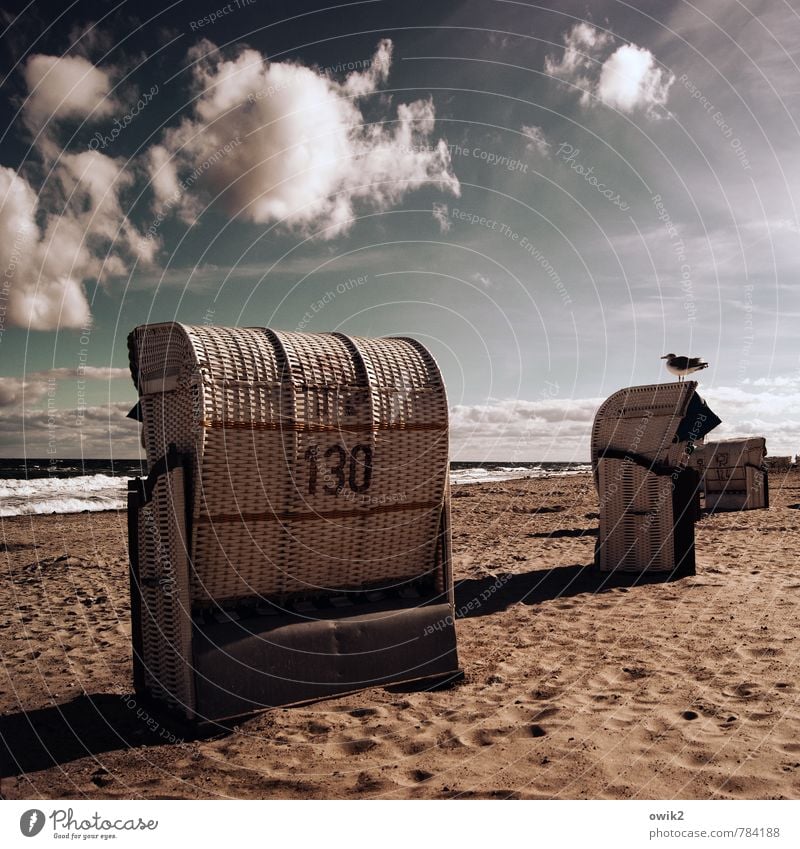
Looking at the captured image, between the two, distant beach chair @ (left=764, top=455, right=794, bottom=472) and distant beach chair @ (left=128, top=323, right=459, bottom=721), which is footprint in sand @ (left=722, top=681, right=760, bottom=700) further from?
distant beach chair @ (left=764, top=455, right=794, bottom=472)

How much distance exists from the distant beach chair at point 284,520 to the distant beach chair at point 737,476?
13646 millimetres

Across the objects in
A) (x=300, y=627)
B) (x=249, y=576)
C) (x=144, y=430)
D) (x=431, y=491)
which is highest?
(x=144, y=430)

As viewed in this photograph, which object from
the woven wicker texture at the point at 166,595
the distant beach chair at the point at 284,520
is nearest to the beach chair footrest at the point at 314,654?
the distant beach chair at the point at 284,520

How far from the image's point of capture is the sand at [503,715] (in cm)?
361

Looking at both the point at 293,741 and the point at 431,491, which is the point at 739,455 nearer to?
the point at 431,491

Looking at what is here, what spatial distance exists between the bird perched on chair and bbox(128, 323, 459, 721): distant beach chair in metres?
5.15

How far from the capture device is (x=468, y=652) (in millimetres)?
6016

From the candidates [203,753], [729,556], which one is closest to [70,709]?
[203,753]

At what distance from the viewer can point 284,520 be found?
4785 millimetres

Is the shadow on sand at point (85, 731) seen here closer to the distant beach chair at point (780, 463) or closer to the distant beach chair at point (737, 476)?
the distant beach chair at point (737, 476)

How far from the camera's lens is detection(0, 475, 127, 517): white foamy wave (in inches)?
856

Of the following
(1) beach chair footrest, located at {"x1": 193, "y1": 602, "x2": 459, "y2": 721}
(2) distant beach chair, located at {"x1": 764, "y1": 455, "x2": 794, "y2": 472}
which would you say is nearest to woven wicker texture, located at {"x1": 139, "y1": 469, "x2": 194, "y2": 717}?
(1) beach chair footrest, located at {"x1": 193, "y1": 602, "x2": 459, "y2": 721}

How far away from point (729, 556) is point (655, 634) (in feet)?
15.7

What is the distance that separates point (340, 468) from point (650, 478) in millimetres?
5497
